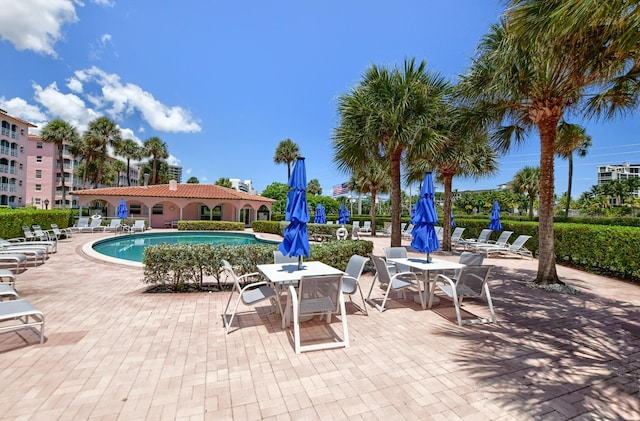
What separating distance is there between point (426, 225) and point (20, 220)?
1854cm

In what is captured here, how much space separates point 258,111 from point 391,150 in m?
16.8

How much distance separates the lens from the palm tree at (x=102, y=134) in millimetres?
34938

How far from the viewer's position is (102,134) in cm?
3553

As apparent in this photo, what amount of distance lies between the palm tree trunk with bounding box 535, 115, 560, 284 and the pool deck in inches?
69.2

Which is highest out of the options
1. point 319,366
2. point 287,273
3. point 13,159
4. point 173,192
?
point 13,159

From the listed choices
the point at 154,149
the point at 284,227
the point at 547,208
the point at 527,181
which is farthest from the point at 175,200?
the point at 527,181

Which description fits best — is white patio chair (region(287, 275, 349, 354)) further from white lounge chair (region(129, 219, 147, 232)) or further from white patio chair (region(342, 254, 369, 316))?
white lounge chair (region(129, 219, 147, 232))

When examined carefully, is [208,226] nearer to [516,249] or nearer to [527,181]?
[516,249]

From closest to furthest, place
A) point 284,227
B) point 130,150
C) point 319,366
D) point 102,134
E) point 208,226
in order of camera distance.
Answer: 1. point 319,366
2. point 284,227
3. point 208,226
4. point 102,134
5. point 130,150

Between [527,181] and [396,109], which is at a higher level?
[527,181]

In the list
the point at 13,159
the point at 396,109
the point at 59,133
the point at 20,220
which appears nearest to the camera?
the point at 396,109

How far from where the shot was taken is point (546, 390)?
3.01m

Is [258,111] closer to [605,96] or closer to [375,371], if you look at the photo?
[605,96]

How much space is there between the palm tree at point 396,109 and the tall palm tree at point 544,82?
3.73ft
